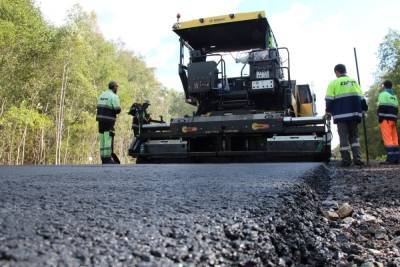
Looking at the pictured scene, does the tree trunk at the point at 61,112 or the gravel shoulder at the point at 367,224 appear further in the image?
the tree trunk at the point at 61,112

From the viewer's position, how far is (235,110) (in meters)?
7.21

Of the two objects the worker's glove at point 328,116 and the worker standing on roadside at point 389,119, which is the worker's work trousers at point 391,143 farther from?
the worker's glove at point 328,116

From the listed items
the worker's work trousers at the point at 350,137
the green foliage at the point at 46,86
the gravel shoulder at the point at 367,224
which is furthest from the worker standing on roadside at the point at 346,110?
the green foliage at the point at 46,86

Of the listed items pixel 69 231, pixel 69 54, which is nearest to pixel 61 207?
pixel 69 231

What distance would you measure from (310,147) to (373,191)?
2804mm

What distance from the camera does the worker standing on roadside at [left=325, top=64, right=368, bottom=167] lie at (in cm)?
662

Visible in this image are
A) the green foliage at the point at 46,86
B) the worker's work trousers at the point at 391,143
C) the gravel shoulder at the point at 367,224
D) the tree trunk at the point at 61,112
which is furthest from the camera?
the tree trunk at the point at 61,112

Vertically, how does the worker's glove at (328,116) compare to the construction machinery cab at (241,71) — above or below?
below

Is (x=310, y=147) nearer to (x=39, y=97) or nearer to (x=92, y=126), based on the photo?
(x=39, y=97)

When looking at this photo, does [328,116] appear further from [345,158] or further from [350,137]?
[345,158]

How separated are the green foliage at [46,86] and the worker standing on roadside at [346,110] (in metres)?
13.2

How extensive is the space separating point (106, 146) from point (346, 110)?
13.4ft

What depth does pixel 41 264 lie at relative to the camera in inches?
28.9

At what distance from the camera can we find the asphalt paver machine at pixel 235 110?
6363 millimetres
